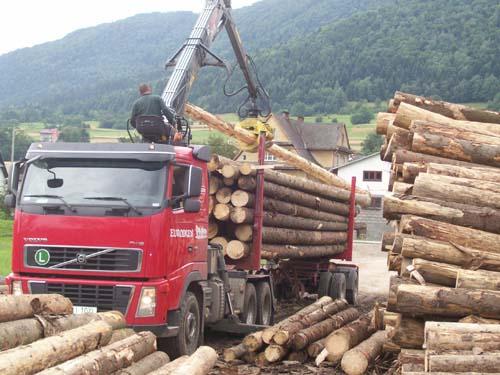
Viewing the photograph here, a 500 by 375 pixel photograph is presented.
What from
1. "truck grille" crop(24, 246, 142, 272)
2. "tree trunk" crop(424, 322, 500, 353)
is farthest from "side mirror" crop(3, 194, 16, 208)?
"tree trunk" crop(424, 322, 500, 353)

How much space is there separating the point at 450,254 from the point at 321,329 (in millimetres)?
3114

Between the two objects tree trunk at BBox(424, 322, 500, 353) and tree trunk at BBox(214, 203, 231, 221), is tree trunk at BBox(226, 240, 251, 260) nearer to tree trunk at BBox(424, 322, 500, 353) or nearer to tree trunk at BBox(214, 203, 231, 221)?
tree trunk at BBox(214, 203, 231, 221)

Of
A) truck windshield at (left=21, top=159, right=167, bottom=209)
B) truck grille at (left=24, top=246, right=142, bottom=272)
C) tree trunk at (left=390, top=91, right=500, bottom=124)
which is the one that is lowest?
truck grille at (left=24, top=246, right=142, bottom=272)

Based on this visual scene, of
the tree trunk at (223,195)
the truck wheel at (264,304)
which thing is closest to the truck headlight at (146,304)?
the tree trunk at (223,195)

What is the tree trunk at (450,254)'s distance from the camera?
9.48 m

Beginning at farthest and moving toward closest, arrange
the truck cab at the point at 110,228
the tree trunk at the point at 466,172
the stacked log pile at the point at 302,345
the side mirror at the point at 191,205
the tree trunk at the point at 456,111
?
the tree trunk at the point at 456,111 → the stacked log pile at the point at 302,345 → the tree trunk at the point at 466,172 → the side mirror at the point at 191,205 → the truck cab at the point at 110,228

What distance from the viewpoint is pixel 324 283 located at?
18266mm

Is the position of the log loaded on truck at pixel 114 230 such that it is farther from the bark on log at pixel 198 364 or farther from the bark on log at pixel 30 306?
the bark on log at pixel 30 306

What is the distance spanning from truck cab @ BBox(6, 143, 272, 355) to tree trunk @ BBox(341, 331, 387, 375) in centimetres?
202

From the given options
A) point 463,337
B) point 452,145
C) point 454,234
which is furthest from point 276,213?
point 463,337

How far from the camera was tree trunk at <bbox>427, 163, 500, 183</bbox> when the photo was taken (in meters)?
10.5

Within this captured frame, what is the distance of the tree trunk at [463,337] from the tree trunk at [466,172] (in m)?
2.99

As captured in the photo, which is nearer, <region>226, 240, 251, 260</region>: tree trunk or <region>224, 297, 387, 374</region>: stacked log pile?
<region>224, 297, 387, 374</region>: stacked log pile

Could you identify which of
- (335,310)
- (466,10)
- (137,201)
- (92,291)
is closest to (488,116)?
(335,310)
